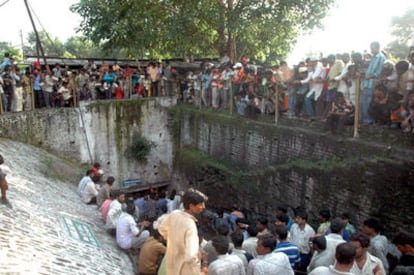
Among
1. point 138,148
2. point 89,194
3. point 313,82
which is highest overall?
point 313,82

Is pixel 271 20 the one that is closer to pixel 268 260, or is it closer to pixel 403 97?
pixel 403 97

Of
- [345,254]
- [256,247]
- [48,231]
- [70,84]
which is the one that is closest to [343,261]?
[345,254]

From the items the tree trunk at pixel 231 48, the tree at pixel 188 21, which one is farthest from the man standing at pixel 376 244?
the tree trunk at pixel 231 48

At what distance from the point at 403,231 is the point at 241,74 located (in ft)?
22.8

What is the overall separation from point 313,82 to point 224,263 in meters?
6.28

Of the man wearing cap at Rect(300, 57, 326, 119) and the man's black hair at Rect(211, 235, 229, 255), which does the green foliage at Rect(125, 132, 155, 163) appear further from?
the man's black hair at Rect(211, 235, 229, 255)

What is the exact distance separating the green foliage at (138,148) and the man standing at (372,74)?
940cm

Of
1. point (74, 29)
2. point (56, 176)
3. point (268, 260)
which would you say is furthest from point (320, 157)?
point (74, 29)

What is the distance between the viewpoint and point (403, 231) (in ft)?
24.5

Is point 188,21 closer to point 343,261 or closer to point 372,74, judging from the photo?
point 372,74

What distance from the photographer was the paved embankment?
5.86 m

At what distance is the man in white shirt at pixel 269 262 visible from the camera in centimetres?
497

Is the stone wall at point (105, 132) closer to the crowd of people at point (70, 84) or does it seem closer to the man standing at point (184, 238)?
the crowd of people at point (70, 84)

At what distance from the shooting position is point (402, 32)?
28.5m
